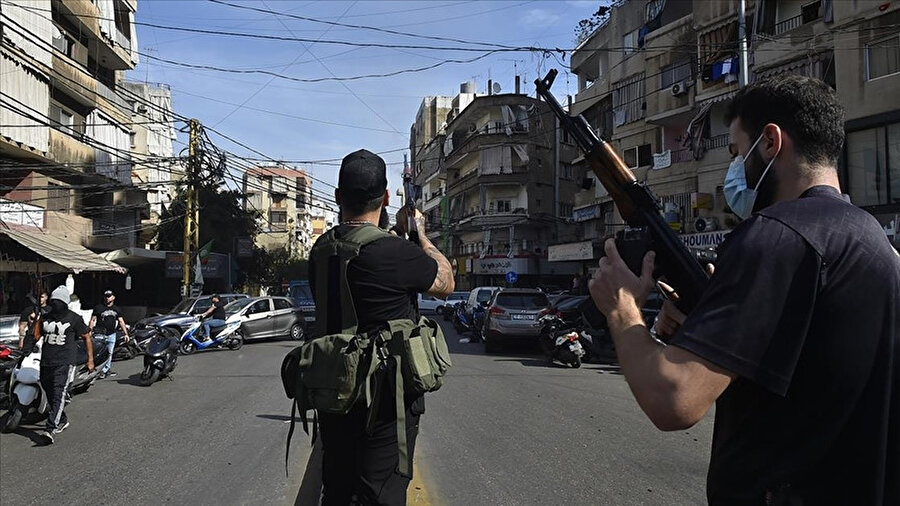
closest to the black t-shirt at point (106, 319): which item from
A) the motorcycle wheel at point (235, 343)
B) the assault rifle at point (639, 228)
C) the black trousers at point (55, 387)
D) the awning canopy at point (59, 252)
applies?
the awning canopy at point (59, 252)

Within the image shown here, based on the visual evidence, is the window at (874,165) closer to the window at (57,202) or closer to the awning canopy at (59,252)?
the awning canopy at (59,252)

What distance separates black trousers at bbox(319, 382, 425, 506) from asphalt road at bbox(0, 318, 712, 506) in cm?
Result: 99

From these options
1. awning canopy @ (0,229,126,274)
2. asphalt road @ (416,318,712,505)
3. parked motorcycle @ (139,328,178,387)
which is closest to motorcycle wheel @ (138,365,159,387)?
parked motorcycle @ (139,328,178,387)

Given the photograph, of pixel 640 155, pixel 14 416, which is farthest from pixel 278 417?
pixel 640 155

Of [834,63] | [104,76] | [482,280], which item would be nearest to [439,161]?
[482,280]

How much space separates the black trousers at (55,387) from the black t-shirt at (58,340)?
0.26ft

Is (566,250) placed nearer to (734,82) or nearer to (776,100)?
(734,82)

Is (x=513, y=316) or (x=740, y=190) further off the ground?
(x=740, y=190)

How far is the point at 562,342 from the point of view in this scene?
1282cm

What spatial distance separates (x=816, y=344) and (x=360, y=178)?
1.91 metres

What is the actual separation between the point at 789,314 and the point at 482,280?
4718 cm

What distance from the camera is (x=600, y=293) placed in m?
1.67

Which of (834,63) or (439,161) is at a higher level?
(439,161)

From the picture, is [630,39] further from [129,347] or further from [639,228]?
[639,228]
